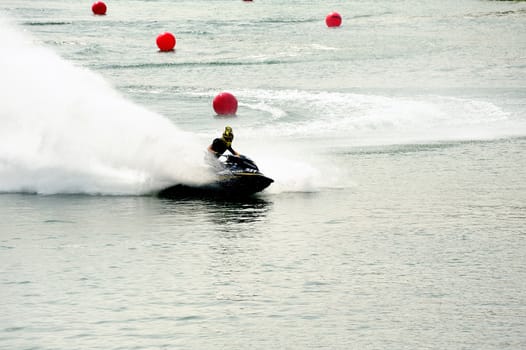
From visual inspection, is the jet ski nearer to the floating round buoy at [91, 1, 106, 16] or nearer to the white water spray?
the white water spray

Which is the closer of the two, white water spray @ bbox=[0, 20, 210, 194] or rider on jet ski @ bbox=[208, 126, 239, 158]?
rider on jet ski @ bbox=[208, 126, 239, 158]

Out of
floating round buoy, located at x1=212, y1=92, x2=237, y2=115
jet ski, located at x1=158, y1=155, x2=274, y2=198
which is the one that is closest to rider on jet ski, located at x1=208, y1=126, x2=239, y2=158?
jet ski, located at x1=158, y1=155, x2=274, y2=198

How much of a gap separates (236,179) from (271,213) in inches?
57.2

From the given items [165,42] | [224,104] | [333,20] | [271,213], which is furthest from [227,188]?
[333,20]

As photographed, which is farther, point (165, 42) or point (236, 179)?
point (165, 42)

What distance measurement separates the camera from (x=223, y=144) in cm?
2084

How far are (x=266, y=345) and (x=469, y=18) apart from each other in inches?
2321

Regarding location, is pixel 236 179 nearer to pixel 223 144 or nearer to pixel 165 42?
pixel 223 144

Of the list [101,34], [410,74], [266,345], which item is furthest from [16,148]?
[101,34]

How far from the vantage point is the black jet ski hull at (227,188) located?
818 inches

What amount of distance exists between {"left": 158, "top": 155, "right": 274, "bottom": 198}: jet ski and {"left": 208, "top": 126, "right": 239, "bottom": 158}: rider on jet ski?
13cm

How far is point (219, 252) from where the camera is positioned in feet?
54.9

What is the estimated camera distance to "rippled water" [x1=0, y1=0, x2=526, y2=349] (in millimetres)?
13297

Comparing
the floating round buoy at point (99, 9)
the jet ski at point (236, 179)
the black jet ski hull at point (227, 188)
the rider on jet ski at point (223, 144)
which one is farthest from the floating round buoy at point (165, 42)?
the rider on jet ski at point (223, 144)
